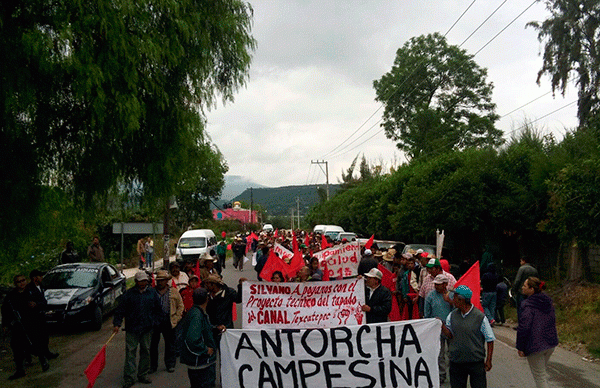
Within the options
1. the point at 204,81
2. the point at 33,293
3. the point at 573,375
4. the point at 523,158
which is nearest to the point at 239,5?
the point at 204,81

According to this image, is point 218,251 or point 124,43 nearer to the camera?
point 124,43

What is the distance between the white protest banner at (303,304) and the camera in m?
9.05

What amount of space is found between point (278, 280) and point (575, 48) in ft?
77.1

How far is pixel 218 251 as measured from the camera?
2627 cm

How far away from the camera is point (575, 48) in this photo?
27.6 meters

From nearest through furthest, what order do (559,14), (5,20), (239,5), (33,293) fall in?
(5,20)
(33,293)
(239,5)
(559,14)

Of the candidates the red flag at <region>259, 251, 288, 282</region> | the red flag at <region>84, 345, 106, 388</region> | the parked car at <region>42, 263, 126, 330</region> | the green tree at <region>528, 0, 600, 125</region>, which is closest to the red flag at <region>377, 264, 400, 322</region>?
the red flag at <region>259, 251, 288, 282</region>

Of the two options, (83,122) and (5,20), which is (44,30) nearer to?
(5,20)

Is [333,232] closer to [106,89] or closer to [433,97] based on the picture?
[433,97]

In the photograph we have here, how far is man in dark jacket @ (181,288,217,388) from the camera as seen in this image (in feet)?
20.7

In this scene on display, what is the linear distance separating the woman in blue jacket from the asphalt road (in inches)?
61.9

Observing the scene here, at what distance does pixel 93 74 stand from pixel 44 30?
1.16 meters

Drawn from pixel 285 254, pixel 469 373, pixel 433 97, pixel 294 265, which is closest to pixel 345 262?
pixel 294 265

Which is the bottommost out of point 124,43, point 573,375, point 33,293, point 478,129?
point 573,375
